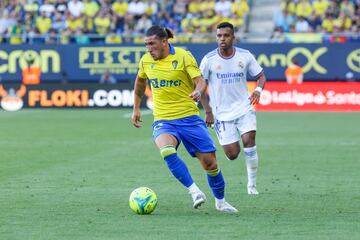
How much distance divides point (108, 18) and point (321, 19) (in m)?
7.85

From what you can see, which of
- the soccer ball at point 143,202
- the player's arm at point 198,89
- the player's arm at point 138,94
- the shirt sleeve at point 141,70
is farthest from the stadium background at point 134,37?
the soccer ball at point 143,202

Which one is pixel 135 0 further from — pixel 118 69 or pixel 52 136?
pixel 52 136

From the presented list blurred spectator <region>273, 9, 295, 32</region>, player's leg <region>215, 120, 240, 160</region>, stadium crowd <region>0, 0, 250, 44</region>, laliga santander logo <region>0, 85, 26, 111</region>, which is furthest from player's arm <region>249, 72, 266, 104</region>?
blurred spectator <region>273, 9, 295, 32</region>

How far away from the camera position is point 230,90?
13477mm

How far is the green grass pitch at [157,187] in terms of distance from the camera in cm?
988

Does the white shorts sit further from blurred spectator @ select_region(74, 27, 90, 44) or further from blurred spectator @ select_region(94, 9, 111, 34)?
blurred spectator @ select_region(94, 9, 111, 34)

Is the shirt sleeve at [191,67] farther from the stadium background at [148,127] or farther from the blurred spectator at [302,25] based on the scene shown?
the blurred spectator at [302,25]

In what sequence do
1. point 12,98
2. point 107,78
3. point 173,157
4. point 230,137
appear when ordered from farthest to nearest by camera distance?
1. point 107,78
2. point 12,98
3. point 230,137
4. point 173,157

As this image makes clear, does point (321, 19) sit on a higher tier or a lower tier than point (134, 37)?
higher

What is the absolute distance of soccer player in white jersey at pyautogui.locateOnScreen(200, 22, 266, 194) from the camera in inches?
523

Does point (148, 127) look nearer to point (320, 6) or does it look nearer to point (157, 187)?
point (157, 187)

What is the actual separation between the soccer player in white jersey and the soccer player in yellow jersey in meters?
1.74

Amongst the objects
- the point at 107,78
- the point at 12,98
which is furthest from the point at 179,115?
the point at 107,78

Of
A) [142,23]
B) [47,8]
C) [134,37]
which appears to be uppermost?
[47,8]
